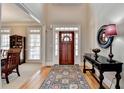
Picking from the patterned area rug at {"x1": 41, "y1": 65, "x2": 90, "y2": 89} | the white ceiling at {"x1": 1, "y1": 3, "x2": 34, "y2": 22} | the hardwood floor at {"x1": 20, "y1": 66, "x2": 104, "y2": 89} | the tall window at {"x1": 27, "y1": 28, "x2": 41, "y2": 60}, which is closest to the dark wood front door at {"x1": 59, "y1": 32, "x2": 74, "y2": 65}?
the tall window at {"x1": 27, "y1": 28, "x2": 41, "y2": 60}

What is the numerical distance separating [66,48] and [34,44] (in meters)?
2.06

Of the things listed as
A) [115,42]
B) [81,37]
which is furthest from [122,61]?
[81,37]

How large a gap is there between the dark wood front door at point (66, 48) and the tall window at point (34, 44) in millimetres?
1529

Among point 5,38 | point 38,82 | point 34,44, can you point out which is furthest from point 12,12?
point 5,38

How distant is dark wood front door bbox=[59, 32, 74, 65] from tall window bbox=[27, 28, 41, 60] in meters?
1.53

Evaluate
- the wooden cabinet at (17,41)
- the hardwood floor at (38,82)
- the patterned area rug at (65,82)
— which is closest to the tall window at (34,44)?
the wooden cabinet at (17,41)

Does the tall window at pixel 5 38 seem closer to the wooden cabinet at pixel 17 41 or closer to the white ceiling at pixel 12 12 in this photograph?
the wooden cabinet at pixel 17 41

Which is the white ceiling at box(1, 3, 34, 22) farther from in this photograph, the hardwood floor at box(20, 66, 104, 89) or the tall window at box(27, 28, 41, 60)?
the hardwood floor at box(20, 66, 104, 89)

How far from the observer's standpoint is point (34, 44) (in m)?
11.4

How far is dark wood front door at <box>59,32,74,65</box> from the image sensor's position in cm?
1065

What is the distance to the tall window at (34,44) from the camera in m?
11.4

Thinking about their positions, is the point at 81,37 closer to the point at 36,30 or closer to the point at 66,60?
the point at 66,60

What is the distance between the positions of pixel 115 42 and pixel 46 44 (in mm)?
5953

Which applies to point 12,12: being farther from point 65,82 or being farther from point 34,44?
point 65,82
